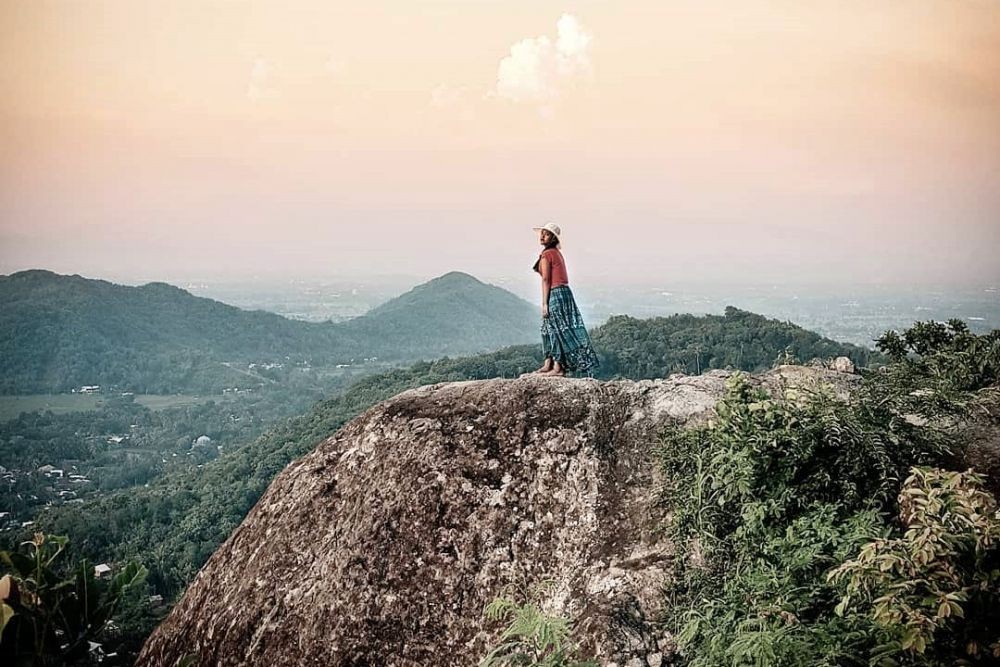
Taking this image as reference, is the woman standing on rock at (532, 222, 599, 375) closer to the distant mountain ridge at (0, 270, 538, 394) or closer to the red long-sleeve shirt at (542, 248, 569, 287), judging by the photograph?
the red long-sleeve shirt at (542, 248, 569, 287)

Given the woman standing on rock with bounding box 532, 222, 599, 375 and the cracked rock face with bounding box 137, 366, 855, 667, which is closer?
the cracked rock face with bounding box 137, 366, 855, 667

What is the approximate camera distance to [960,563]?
12.6 feet

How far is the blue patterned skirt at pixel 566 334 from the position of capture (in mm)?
10516

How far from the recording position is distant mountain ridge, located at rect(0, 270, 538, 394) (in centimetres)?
14538

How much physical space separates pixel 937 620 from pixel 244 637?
21.1 feet

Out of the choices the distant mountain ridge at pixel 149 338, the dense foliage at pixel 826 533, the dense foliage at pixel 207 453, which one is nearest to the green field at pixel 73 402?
the distant mountain ridge at pixel 149 338

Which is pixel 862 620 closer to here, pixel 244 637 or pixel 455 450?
pixel 455 450

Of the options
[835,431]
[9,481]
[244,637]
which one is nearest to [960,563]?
[835,431]

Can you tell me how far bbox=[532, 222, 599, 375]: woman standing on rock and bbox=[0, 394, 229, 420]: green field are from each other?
Answer: 135576 millimetres

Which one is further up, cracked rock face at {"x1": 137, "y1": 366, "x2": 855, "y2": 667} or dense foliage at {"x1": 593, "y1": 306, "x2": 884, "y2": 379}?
cracked rock face at {"x1": 137, "y1": 366, "x2": 855, "y2": 667}

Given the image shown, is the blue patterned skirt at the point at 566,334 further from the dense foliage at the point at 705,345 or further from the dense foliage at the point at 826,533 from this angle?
the dense foliage at the point at 705,345

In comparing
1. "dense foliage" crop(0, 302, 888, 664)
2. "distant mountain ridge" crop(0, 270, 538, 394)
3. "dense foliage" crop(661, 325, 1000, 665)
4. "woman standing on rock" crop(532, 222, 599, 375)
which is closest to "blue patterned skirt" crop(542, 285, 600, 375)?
"woman standing on rock" crop(532, 222, 599, 375)

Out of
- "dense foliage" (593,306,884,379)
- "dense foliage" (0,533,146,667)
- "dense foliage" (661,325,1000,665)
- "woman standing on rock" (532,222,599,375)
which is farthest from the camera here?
"dense foliage" (593,306,884,379)

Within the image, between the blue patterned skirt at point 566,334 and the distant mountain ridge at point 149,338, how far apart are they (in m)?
154
